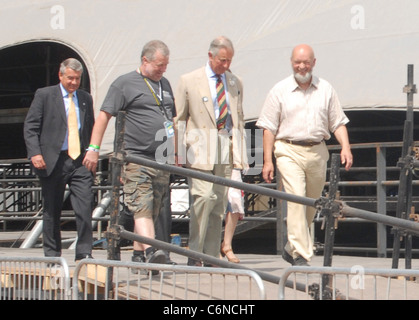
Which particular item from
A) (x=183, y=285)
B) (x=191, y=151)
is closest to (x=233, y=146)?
(x=191, y=151)

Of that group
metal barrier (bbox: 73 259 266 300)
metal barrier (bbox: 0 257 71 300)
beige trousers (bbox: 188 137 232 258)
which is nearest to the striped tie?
beige trousers (bbox: 188 137 232 258)

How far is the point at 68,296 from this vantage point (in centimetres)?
584

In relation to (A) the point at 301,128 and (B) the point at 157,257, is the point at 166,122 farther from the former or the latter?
(B) the point at 157,257

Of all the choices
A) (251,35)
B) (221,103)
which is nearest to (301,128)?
(221,103)

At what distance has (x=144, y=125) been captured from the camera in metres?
7.23

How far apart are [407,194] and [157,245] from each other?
2563mm

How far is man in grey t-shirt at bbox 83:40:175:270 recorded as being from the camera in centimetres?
708

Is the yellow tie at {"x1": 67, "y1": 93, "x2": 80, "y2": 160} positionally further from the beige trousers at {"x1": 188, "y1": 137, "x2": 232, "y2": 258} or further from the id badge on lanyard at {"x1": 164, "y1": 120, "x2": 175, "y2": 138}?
the beige trousers at {"x1": 188, "y1": 137, "x2": 232, "y2": 258}

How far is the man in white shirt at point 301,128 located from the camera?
715cm

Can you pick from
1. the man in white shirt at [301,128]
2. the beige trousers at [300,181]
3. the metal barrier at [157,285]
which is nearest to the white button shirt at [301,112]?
the man in white shirt at [301,128]

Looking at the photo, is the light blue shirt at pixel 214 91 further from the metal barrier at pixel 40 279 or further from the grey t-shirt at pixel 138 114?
the metal barrier at pixel 40 279

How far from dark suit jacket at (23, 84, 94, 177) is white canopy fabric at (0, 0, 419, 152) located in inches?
204

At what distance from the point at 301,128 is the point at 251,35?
602cm

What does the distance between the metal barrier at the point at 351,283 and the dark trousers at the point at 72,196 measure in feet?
6.82
